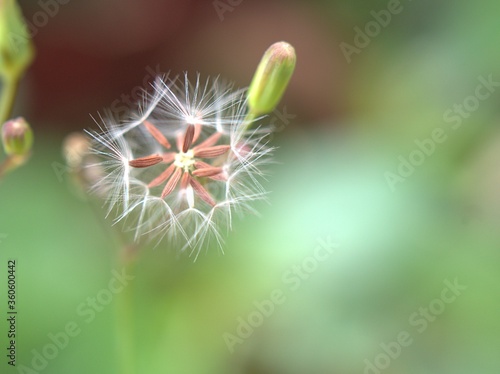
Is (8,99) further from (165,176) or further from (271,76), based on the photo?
(271,76)

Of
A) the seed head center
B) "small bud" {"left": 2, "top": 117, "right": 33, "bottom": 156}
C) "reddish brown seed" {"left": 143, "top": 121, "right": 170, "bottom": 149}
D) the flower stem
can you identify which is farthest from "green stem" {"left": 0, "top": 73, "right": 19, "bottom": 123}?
the seed head center

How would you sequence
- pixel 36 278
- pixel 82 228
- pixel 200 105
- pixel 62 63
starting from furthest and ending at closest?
1. pixel 62 63
2. pixel 82 228
3. pixel 36 278
4. pixel 200 105

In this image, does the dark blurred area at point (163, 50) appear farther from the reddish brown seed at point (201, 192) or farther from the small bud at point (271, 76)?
the reddish brown seed at point (201, 192)

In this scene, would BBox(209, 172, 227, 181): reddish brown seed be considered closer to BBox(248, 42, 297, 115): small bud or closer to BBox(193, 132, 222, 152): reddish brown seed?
BBox(193, 132, 222, 152): reddish brown seed

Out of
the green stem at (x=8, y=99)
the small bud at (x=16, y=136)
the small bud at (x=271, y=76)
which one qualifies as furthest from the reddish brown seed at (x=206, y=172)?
the green stem at (x=8, y=99)

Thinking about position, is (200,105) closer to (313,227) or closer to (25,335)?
(313,227)

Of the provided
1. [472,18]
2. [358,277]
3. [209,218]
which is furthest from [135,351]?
[472,18]

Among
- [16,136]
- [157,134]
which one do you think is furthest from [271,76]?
[16,136]
